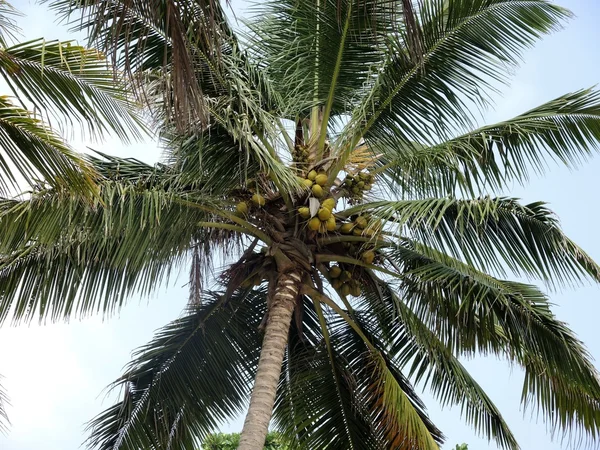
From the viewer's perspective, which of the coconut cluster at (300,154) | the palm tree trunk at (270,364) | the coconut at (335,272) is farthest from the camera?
the coconut at (335,272)

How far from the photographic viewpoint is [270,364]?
6906 millimetres

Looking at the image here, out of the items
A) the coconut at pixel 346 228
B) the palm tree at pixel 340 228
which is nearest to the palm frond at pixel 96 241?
the palm tree at pixel 340 228

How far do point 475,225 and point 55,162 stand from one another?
3.68 m

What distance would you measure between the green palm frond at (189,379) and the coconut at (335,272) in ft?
4.36

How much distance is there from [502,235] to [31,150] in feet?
13.2

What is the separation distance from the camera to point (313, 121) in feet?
26.0

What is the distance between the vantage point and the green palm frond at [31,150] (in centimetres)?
494

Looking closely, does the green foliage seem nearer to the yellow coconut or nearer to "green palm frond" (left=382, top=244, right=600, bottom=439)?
"green palm frond" (left=382, top=244, right=600, bottom=439)

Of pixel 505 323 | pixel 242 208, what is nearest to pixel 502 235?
pixel 505 323

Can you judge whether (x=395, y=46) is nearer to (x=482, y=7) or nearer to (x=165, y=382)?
(x=482, y=7)

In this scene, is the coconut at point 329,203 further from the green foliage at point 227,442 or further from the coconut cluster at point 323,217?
the green foliage at point 227,442

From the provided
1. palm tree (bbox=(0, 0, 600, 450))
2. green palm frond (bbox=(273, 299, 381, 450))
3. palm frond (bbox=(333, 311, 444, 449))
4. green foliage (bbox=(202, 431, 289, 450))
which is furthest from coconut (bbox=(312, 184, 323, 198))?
green foliage (bbox=(202, 431, 289, 450))

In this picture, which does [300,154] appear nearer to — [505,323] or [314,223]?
[314,223]

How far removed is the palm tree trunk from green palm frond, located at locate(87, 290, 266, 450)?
4.22ft
